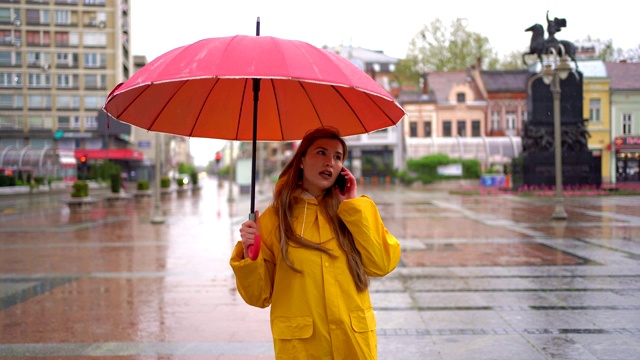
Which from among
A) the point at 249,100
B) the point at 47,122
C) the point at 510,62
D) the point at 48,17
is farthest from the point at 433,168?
the point at 249,100

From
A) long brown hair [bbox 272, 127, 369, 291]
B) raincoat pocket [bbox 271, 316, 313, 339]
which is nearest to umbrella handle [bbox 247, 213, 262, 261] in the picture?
long brown hair [bbox 272, 127, 369, 291]

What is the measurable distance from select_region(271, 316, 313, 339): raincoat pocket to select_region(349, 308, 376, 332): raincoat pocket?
199 millimetres

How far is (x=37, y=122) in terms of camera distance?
182 feet

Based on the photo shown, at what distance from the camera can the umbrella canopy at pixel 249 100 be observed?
297cm

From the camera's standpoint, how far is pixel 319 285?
2838mm

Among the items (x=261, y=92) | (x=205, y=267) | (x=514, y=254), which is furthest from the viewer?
(x=514, y=254)

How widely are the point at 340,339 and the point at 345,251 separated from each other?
40 cm

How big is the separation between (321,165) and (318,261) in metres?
0.48

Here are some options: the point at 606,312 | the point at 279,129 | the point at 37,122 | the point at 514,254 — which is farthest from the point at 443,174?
the point at 279,129

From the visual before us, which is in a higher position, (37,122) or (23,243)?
(37,122)

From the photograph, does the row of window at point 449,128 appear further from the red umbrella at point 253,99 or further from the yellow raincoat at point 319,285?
the yellow raincoat at point 319,285

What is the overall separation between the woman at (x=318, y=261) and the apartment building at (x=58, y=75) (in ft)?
79.3

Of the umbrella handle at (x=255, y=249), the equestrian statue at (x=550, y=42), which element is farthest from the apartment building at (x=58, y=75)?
the umbrella handle at (x=255, y=249)

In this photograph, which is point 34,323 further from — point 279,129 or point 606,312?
point 606,312
